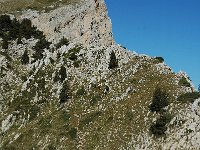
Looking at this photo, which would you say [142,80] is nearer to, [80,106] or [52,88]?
[80,106]

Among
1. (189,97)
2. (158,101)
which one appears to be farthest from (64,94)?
(189,97)

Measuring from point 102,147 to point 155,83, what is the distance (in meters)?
16.4

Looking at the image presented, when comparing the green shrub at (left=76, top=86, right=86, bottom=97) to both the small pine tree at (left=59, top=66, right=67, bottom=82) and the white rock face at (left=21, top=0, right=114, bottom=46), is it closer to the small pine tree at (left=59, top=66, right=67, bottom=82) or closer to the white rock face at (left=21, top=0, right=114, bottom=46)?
the small pine tree at (left=59, top=66, right=67, bottom=82)

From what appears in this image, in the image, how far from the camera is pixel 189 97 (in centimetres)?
6288

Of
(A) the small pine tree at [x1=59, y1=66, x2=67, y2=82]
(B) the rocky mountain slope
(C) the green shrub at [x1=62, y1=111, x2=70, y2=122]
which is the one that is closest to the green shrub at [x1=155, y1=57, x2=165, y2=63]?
(B) the rocky mountain slope

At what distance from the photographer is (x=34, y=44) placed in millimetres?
102938

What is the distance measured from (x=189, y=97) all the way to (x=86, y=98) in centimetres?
2077

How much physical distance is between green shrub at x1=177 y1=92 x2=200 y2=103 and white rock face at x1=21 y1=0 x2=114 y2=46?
56915mm

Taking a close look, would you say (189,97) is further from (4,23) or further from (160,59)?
(4,23)

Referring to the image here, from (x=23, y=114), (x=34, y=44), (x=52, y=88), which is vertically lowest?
(x=23, y=114)

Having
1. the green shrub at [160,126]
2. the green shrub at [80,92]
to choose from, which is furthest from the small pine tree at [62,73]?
the green shrub at [160,126]

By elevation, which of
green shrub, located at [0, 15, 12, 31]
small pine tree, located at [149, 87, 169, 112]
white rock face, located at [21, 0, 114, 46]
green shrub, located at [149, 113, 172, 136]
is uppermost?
white rock face, located at [21, 0, 114, 46]

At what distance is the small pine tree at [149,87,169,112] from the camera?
62688 mm

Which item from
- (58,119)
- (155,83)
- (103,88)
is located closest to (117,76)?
(103,88)
